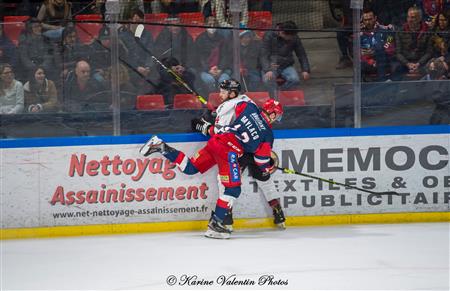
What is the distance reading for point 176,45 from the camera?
28.3 feet

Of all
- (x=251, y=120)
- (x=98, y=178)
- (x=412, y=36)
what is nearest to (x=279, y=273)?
(x=251, y=120)

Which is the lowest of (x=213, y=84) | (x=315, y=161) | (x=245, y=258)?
(x=245, y=258)

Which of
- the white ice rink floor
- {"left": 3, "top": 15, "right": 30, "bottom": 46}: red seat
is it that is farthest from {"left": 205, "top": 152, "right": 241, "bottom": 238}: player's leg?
{"left": 3, "top": 15, "right": 30, "bottom": 46}: red seat

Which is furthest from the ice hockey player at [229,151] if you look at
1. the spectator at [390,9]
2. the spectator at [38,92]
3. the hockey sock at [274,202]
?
the spectator at [390,9]

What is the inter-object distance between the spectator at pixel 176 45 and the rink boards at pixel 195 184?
69cm

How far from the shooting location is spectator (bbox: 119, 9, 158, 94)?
8.59 m

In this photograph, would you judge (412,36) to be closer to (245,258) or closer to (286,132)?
(286,132)

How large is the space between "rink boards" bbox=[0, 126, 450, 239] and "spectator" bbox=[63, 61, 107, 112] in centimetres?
30

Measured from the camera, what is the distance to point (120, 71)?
8602 mm

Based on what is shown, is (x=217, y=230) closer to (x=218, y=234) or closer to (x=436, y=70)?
(x=218, y=234)

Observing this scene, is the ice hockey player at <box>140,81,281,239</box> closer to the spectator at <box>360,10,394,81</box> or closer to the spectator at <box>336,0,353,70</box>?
the spectator at <box>336,0,353,70</box>

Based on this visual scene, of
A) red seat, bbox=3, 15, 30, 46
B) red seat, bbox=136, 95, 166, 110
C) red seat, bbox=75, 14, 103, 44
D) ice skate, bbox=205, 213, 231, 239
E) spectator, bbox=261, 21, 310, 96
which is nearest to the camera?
ice skate, bbox=205, 213, 231, 239

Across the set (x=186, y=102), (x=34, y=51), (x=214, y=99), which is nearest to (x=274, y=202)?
(x=214, y=99)

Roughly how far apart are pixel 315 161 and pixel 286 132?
37 centimetres
